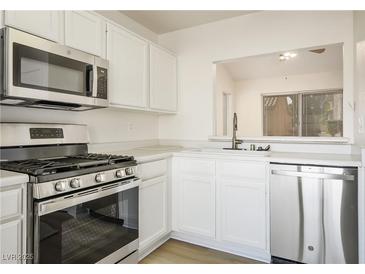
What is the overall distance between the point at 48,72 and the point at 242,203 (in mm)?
1804

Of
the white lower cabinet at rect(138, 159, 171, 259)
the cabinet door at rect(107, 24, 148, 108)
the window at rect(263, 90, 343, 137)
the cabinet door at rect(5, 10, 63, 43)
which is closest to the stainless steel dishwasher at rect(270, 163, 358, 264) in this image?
the white lower cabinet at rect(138, 159, 171, 259)

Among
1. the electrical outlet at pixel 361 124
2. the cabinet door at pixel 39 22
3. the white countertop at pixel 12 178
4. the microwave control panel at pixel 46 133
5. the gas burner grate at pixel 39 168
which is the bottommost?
the white countertop at pixel 12 178

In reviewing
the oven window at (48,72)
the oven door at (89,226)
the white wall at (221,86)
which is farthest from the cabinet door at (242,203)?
the white wall at (221,86)

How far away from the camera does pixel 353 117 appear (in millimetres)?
2193

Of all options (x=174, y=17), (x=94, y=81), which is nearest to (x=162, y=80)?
(x=174, y=17)

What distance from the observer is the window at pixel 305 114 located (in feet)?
16.3

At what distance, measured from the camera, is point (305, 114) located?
17.4 feet

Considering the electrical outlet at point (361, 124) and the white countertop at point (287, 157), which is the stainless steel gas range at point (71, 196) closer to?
the white countertop at point (287, 157)

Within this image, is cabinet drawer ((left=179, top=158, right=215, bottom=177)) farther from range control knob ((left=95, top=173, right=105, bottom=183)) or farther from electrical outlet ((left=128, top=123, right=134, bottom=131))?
range control knob ((left=95, top=173, right=105, bottom=183))

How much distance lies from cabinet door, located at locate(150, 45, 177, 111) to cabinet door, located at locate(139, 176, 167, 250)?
0.87m

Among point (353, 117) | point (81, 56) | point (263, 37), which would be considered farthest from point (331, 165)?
point (81, 56)

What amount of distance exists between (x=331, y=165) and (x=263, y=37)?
1533 mm

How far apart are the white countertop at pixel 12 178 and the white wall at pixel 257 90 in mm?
4472
